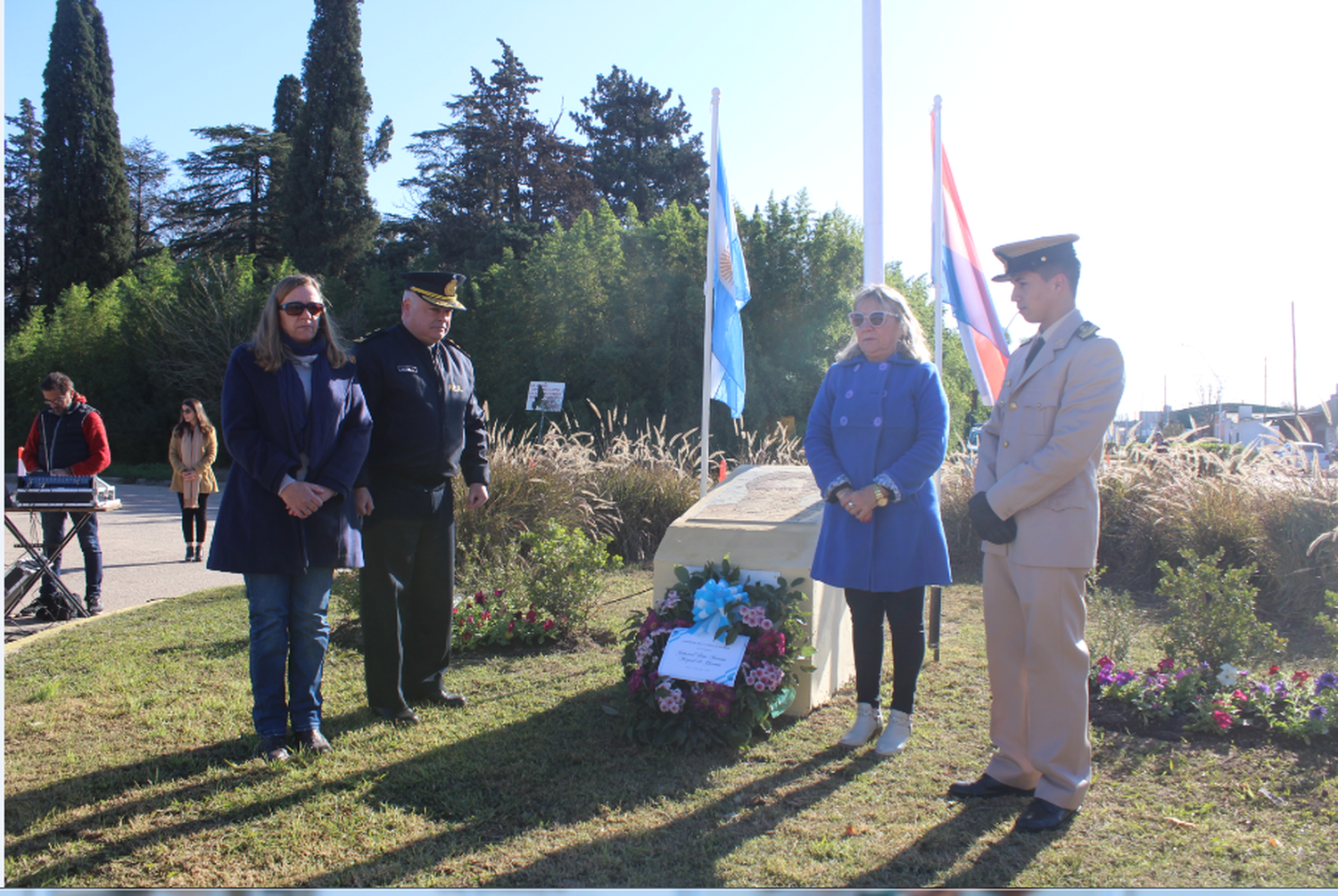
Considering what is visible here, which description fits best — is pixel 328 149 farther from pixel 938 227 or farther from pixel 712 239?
pixel 938 227

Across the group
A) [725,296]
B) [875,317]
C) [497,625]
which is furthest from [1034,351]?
[725,296]

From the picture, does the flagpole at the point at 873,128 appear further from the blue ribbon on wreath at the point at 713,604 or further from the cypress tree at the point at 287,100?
the cypress tree at the point at 287,100

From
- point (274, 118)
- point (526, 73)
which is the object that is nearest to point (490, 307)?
point (526, 73)

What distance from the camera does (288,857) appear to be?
265cm

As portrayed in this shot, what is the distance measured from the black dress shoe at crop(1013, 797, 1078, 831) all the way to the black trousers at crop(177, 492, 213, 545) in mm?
8969

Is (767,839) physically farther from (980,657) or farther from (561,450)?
(561,450)

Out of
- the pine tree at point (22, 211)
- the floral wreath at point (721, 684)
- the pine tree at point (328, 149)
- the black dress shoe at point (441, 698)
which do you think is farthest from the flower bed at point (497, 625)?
the pine tree at point (328, 149)

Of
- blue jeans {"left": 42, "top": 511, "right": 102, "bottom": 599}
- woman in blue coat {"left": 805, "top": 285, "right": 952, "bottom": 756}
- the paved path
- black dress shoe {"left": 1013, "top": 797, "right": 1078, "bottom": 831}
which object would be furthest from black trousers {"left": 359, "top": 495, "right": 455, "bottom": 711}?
blue jeans {"left": 42, "top": 511, "right": 102, "bottom": 599}

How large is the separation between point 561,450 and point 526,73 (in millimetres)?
28537

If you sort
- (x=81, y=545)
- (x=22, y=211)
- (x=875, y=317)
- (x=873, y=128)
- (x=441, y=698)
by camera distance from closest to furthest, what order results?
(x=875, y=317) < (x=441, y=698) < (x=873, y=128) < (x=81, y=545) < (x=22, y=211)

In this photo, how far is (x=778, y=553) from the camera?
3.98m

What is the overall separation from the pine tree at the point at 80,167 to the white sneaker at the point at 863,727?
28.2 metres

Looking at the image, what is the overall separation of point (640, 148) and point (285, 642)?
3265 centimetres

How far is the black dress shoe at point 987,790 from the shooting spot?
10.3ft
